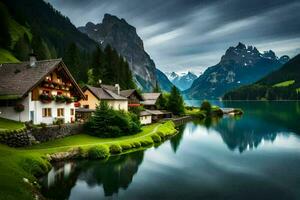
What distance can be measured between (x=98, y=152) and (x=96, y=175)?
348 inches

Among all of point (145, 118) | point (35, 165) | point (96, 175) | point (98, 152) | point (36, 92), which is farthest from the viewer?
point (145, 118)

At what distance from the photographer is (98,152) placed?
148ft

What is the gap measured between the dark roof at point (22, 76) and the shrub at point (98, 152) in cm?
1323

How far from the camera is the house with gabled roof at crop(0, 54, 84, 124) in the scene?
45125 millimetres

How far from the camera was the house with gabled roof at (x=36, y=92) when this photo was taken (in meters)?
45.1

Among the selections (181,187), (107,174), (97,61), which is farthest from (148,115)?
(181,187)

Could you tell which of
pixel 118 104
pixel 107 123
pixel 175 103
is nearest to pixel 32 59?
pixel 107 123

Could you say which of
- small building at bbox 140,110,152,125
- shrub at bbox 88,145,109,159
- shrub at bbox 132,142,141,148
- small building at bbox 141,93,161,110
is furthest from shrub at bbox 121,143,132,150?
small building at bbox 141,93,161,110

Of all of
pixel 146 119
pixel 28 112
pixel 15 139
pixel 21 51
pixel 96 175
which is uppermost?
pixel 21 51

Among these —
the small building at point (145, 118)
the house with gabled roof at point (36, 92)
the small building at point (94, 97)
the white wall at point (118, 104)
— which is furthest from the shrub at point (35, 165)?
the small building at point (145, 118)

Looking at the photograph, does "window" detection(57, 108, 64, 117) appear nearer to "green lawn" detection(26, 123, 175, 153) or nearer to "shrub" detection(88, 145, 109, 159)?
"green lawn" detection(26, 123, 175, 153)

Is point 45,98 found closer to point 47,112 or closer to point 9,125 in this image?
point 47,112

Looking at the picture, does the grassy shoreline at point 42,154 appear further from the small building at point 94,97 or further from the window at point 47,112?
the small building at point 94,97

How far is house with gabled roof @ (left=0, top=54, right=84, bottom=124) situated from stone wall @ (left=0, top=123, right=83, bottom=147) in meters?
2.29
